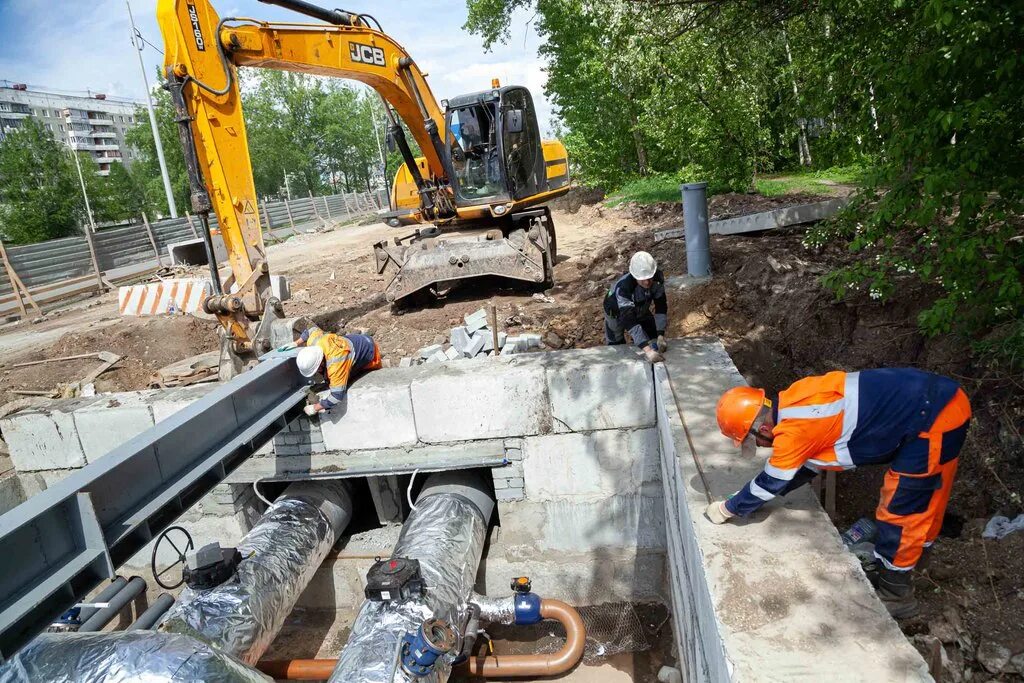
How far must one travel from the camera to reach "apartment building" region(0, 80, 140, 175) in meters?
83.5

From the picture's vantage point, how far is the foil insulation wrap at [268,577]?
383 centimetres

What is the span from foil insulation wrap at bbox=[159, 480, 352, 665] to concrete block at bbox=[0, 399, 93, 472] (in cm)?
184

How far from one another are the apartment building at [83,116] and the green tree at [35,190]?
5402 cm

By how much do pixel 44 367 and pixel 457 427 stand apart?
24.8 feet

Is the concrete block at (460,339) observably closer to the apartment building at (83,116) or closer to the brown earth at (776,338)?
the brown earth at (776,338)

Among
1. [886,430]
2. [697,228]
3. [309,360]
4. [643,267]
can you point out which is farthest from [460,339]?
[886,430]

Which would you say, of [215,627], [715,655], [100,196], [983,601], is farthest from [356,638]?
[100,196]

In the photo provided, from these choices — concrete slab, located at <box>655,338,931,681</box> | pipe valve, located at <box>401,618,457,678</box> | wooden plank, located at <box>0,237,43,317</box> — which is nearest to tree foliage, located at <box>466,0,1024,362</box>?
concrete slab, located at <box>655,338,931,681</box>

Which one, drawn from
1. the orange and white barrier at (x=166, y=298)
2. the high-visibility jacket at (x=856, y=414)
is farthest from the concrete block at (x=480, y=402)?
the orange and white barrier at (x=166, y=298)

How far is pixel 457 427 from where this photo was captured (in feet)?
16.3

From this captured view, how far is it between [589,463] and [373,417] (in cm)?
175

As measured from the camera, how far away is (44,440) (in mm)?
5301

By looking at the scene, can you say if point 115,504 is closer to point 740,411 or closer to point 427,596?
point 427,596

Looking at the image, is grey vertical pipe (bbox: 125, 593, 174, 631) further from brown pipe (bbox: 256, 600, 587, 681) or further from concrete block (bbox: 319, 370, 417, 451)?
concrete block (bbox: 319, 370, 417, 451)
